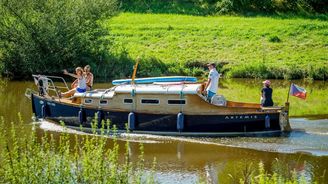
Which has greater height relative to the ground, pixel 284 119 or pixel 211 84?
pixel 211 84

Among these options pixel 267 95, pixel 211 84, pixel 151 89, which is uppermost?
pixel 211 84

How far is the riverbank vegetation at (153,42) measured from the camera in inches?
1404

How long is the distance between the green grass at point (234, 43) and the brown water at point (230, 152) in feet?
41.0

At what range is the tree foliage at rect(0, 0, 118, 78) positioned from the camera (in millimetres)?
35438

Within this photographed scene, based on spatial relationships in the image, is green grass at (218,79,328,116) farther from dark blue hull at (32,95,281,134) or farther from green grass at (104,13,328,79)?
dark blue hull at (32,95,281,134)

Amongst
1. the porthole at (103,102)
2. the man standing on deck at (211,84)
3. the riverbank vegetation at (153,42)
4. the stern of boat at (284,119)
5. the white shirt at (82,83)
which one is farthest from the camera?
the riverbank vegetation at (153,42)

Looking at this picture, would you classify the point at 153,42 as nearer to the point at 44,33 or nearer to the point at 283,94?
the point at 44,33

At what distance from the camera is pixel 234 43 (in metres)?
41.9

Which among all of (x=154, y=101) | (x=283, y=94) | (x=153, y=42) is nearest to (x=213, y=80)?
(x=154, y=101)

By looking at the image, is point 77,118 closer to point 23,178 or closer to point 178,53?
point 23,178

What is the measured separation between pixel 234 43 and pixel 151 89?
19624 mm

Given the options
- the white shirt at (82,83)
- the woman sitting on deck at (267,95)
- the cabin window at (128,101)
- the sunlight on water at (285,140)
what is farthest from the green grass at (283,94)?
the white shirt at (82,83)

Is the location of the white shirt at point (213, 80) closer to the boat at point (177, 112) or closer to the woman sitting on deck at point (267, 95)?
the boat at point (177, 112)

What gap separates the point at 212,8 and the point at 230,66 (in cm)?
1437
